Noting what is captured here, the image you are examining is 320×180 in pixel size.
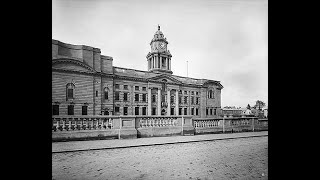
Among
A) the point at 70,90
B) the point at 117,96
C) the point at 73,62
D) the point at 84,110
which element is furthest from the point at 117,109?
the point at 73,62

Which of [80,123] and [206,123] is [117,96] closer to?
[206,123]

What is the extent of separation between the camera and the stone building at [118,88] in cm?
2914

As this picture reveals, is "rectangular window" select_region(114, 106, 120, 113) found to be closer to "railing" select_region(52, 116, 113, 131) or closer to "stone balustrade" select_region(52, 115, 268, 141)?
"stone balustrade" select_region(52, 115, 268, 141)

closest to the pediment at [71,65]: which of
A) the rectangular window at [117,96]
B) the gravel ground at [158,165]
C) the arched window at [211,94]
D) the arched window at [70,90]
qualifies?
the arched window at [70,90]

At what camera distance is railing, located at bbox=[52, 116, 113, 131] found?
9.45 metres

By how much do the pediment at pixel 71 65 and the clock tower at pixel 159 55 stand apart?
23.5 meters

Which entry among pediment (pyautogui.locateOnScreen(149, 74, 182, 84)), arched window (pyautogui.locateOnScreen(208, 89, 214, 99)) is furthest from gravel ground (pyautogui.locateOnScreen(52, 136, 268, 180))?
arched window (pyautogui.locateOnScreen(208, 89, 214, 99))

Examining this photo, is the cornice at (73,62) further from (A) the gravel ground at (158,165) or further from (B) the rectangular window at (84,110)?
(A) the gravel ground at (158,165)
